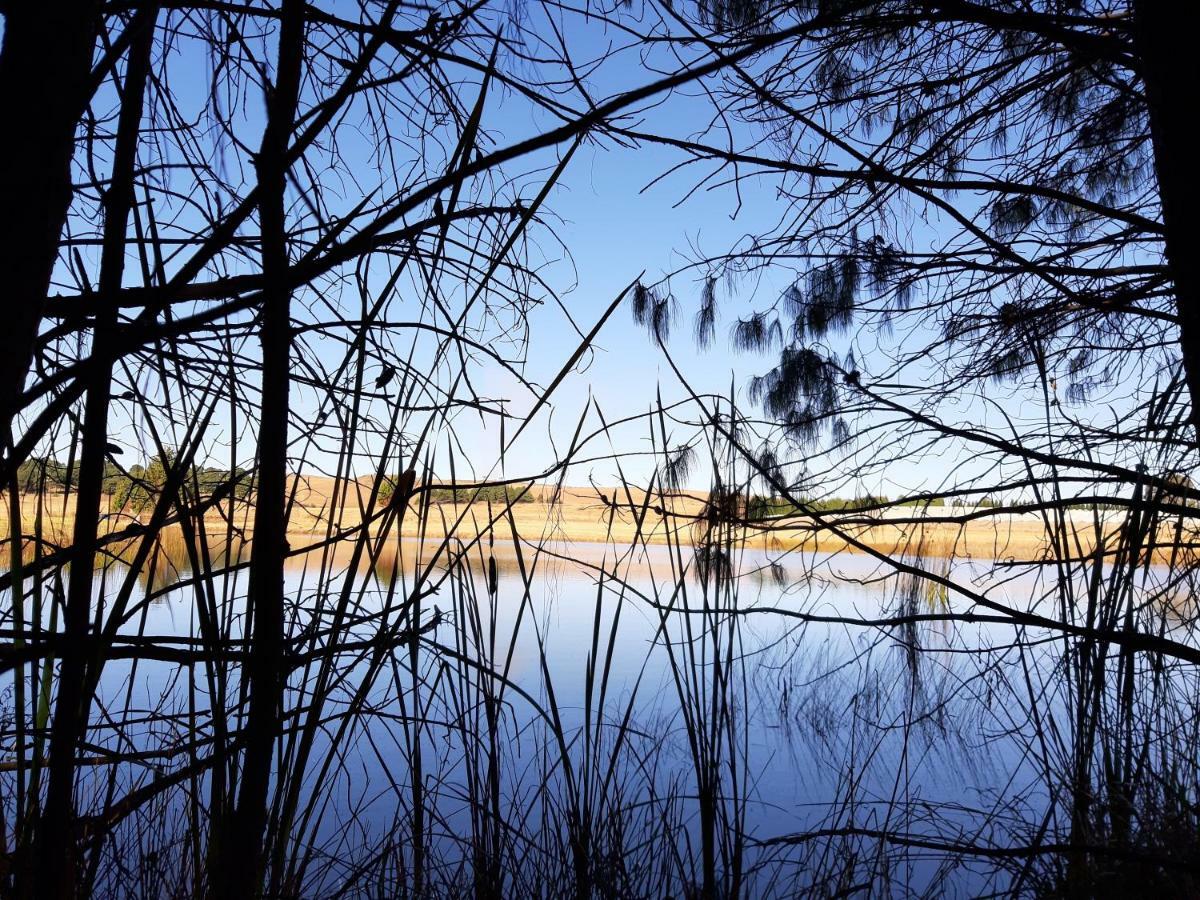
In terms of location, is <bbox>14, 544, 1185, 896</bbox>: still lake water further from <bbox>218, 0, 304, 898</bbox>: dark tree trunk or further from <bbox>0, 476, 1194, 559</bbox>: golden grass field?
<bbox>218, 0, 304, 898</bbox>: dark tree trunk

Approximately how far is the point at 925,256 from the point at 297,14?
1.39 meters

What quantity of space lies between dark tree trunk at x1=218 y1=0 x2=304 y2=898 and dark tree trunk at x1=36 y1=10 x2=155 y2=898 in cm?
8

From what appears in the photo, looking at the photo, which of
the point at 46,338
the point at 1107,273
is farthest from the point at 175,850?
the point at 1107,273

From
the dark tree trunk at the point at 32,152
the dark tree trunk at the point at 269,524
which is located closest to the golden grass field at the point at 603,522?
the dark tree trunk at the point at 269,524

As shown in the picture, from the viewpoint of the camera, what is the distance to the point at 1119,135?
1.75m

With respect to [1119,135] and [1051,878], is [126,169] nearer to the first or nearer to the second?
[1051,878]

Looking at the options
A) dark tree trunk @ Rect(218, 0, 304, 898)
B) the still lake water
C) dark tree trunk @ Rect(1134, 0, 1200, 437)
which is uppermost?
dark tree trunk @ Rect(1134, 0, 1200, 437)

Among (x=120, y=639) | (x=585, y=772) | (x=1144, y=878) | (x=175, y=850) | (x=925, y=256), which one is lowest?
(x=175, y=850)

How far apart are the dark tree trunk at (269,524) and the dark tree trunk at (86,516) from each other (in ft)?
0.27

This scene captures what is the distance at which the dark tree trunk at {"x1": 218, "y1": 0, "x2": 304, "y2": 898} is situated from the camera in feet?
1.17

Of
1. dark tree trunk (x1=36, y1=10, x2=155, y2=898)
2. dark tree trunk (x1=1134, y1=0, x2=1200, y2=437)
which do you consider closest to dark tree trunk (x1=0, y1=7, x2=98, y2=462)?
dark tree trunk (x1=36, y1=10, x2=155, y2=898)

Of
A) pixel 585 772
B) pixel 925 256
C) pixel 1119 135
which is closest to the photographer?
pixel 585 772

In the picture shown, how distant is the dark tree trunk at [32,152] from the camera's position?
351 mm

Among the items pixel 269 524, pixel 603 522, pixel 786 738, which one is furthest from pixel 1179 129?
pixel 786 738
